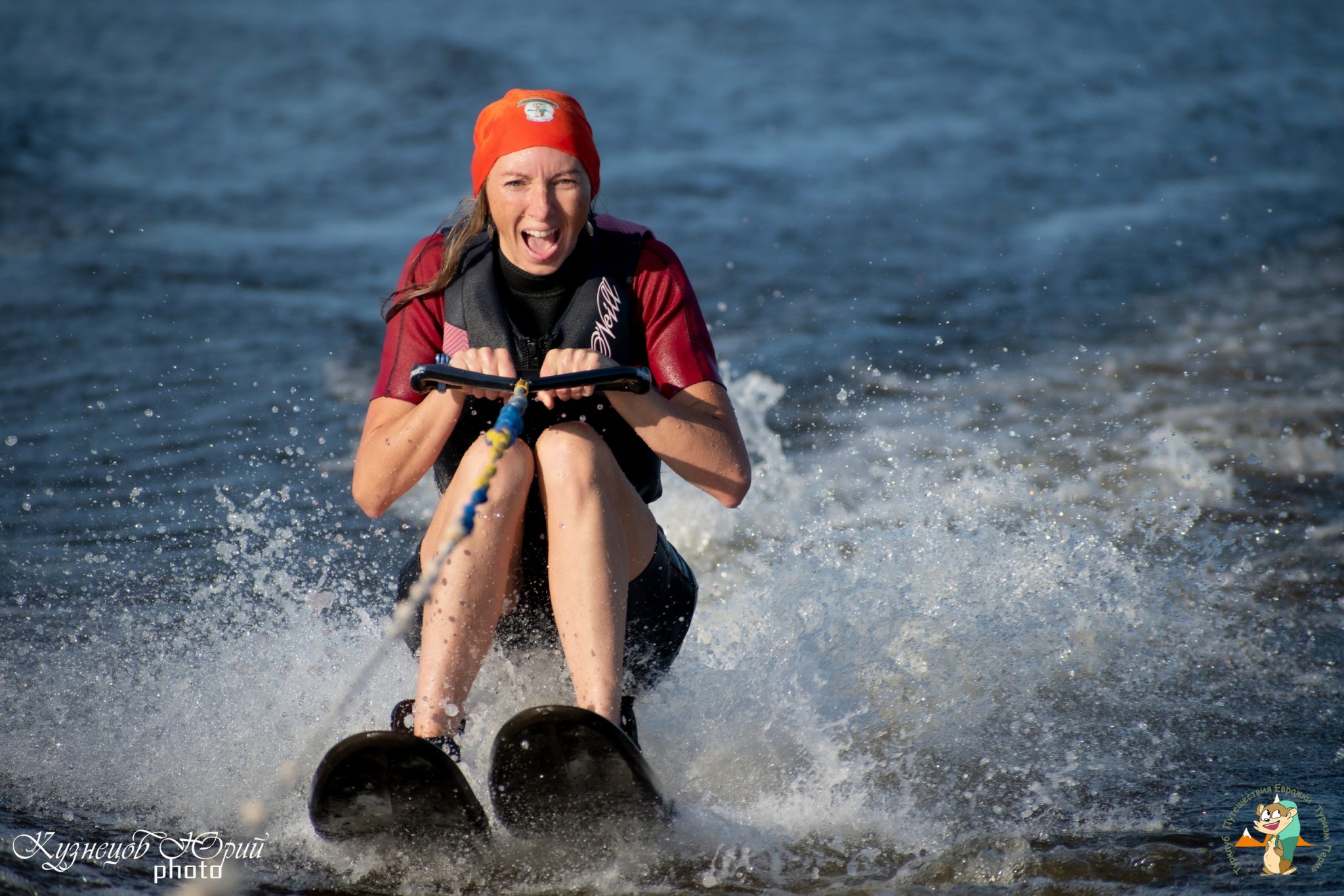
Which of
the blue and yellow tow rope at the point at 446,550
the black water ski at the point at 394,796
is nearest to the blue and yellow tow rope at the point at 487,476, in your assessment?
the blue and yellow tow rope at the point at 446,550

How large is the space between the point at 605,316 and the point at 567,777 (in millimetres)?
1025

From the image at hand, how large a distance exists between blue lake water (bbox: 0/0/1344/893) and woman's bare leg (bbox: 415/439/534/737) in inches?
10.2

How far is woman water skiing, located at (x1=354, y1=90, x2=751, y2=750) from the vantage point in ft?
8.52

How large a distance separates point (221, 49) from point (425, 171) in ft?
20.4

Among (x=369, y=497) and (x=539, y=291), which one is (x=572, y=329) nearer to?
(x=539, y=291)

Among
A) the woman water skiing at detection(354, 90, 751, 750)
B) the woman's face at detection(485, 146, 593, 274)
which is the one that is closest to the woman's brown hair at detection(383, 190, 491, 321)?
the woman water skiing at detection(354, 90, 751, 750)

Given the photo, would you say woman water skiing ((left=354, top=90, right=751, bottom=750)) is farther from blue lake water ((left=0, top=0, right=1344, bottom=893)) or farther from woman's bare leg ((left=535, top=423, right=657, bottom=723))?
blue lake water ((left=0, top=0, right=1344, bottom=893))

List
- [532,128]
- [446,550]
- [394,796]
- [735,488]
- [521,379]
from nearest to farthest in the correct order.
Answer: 1. [446,550]
2. [394,796]
3. [521,379]
4. [532,128]
5. [735,488]

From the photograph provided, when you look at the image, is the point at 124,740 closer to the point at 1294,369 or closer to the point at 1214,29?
the point at 1294,369

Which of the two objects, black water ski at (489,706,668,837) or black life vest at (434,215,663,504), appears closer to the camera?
black water ski at (489,706,668,837)

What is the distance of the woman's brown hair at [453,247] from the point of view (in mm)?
2863

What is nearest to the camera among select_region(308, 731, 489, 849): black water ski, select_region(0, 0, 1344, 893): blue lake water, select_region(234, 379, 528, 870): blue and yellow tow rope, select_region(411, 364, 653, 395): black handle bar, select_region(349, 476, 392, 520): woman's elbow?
select_region(234, 379, 528, 870): blue and yellow tow rope

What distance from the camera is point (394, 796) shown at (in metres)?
2.35

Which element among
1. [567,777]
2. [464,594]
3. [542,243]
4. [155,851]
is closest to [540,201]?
[542,243]
